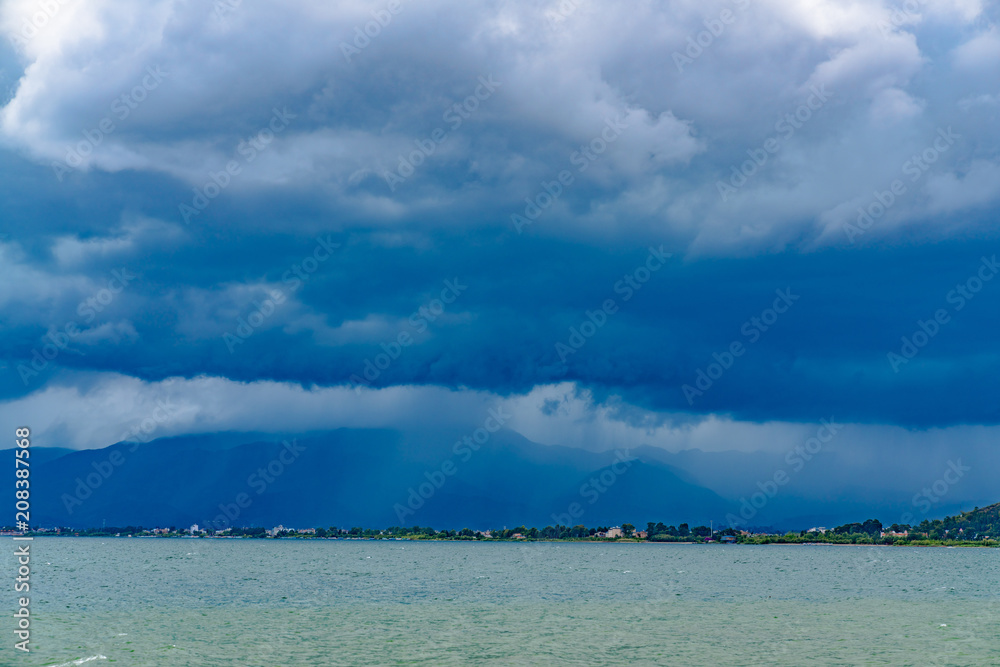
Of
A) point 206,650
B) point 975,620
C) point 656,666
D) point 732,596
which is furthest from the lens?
point 732,596

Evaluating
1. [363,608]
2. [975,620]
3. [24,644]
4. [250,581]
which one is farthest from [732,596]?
[24,644]

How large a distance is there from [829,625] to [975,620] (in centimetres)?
1982

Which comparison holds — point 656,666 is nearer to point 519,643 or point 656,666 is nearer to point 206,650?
point 519,643

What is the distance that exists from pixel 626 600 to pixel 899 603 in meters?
36.0

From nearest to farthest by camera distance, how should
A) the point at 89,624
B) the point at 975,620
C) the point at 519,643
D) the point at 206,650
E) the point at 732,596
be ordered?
1. the point at 206,650
2. the point at 519,643
3. the point at 89,624
4. the point at 975,620
5. the point at 732,596

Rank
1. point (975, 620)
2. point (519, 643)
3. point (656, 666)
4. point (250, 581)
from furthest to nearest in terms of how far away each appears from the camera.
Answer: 1. point (250, 581)
2. point (975, 620)
3. point (519, 643)
4. point (656, 666)

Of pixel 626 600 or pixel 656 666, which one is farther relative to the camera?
pixel 626 600

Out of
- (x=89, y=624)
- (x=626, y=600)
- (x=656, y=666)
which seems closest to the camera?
(x=656, y=666)

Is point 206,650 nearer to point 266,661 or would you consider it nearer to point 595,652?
point 266,661

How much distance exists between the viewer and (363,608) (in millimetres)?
92625

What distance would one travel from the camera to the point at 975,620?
88688 millimetres

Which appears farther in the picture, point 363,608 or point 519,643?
point 363,608

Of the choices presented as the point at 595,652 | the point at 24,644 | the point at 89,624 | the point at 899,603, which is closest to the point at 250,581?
the point at 89,624

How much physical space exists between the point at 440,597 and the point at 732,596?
41861 mm
